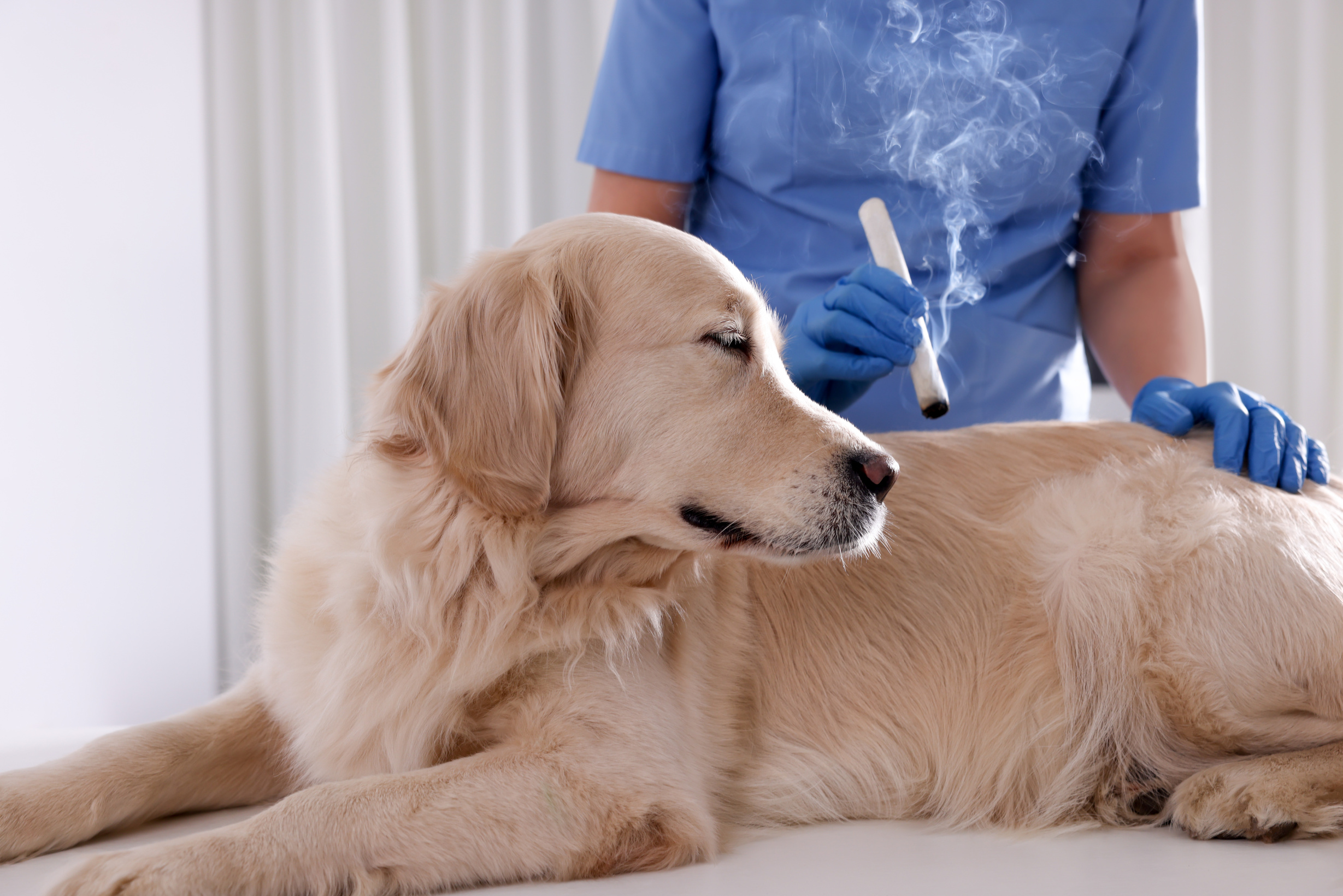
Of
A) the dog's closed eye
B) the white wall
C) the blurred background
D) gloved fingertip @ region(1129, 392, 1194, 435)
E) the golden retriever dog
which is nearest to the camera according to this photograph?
the golden retriever dog

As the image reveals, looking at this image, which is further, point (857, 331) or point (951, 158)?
point (951, 158)

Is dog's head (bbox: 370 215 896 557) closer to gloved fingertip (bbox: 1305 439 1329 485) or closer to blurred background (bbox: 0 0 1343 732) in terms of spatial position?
gloved fingertip (bbox: 1305 439 1329 485)

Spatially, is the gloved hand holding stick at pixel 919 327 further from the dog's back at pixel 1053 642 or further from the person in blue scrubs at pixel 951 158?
the person in blue scrubs at pixel 951 158

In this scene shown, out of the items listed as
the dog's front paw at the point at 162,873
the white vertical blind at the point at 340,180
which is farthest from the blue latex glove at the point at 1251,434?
the white vertical blind at the point at 340,180

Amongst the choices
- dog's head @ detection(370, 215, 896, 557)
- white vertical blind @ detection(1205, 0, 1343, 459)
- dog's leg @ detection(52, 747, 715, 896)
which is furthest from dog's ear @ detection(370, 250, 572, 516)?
white vertical blind @ detection(1205, 0, 1343, 459)

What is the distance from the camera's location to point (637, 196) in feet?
5.95

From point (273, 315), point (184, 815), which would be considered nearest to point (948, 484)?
point (184, 815)

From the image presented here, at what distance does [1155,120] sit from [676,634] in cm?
130

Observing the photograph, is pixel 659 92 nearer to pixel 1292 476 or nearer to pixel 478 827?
pixel 1292 476

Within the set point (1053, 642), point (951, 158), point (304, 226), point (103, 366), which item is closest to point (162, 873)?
point (1053, 642)

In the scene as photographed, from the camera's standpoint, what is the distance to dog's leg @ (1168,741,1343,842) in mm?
1047

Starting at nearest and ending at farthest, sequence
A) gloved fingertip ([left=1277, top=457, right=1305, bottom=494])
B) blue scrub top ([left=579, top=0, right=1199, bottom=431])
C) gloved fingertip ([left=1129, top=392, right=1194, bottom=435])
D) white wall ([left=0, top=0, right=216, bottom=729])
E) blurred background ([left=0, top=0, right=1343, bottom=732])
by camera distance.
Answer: gloved fingertip ([left=1277, top=457, right=1305, bottom=494]) < gloved fingertip ([left=1129, top=392, right=1194, bottom=435]) < blue scrub top ([left=579, top=0, right=1199, bottom=431]) < white wall ([left=0, top=0, right=216, bottom=729]) < blurred background ([left=0, top=0, right=1343, bottom=732])

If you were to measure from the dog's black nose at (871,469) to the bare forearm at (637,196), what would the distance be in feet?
2.68

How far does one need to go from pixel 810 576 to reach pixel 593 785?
0.46m
